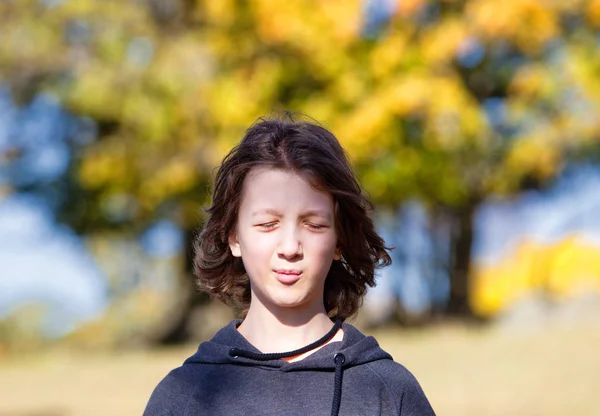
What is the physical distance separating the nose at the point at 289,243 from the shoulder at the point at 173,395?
14.0 inches

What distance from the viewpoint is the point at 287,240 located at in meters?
2.00

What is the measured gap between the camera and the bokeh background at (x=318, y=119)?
11.1m

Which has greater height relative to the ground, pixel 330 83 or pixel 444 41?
pixel 444 41

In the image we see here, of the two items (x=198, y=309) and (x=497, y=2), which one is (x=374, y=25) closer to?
(x=497, y=2)

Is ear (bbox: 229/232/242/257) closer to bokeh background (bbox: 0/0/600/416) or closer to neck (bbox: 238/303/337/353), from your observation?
neck (bbox: 238/303/337/353)

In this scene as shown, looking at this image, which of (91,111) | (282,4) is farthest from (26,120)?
(282,4)

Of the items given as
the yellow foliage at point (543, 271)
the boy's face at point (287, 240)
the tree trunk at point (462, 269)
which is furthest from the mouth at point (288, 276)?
the tree trunk at point (462, 269)

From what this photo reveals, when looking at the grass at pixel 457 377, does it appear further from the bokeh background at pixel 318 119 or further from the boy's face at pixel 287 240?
the boy's face at pixel 287 240

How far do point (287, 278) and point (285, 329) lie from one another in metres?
0.13

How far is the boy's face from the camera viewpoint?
2018 mm

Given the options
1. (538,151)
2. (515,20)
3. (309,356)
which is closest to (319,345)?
(309,356)

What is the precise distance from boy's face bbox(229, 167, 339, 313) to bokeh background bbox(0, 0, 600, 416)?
6902 millimetres

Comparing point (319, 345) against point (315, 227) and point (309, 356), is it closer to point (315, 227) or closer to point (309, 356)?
point (309, 356)

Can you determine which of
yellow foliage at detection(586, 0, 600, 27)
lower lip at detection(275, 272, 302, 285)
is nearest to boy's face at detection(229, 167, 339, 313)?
lower lip at detection(275, 272, 302, 285)
